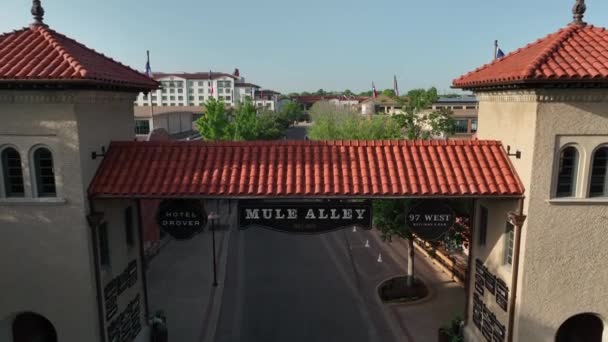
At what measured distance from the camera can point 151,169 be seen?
10914 millimetres

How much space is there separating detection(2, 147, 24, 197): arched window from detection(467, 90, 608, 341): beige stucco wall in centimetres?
1179

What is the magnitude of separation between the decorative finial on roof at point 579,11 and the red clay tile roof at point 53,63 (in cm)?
1139

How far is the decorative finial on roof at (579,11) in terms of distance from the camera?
11141 mm

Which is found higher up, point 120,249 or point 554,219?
point 554,219

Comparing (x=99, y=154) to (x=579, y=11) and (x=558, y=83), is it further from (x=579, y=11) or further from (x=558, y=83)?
(x=579, y=11)

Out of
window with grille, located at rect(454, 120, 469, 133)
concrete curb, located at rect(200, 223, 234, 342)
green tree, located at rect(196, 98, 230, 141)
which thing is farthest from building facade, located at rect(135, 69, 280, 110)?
concrete curb, located at rect(200, 223, 234, 342)

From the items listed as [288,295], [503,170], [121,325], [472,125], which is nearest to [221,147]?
[121,325]

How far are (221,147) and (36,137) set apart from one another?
165 inches

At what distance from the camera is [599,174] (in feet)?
34.3

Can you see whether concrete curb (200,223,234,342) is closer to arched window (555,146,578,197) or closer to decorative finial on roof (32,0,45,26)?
decorative finial on roof (32,0,45,26)

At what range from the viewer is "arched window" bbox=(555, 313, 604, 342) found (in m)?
11.3

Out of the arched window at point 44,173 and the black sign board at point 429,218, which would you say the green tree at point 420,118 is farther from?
the arched window at point 44,173

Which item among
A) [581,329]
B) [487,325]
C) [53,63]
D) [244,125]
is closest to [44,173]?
[53,63]

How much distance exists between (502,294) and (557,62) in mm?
5800
